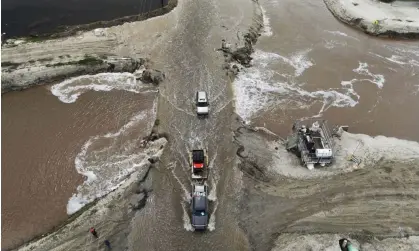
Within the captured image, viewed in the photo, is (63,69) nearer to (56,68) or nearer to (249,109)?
(56,68)

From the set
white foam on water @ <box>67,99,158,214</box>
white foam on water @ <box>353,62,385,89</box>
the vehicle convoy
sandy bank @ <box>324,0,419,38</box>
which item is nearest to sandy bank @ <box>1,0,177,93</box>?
white foam on water @ <box>67,99,158,214</box>

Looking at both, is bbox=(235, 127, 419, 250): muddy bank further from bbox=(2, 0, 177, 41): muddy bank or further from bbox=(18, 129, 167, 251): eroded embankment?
bbox=(2, 0, 177, 41): muddy bank

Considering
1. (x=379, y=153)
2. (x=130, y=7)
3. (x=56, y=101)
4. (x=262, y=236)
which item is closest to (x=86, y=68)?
(x=56, y=101)

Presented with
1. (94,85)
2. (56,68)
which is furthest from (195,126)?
(56,68)

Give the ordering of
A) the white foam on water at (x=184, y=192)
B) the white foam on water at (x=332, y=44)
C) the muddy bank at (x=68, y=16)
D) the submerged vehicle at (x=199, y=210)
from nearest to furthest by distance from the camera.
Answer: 1. the submerged vehicle at (x=199, y=210)
2. the white foam on water at (x=184, y=192)
3. the muddy bank at (x=68, y=16)
4. the white foam on water at (x=332, y=44)

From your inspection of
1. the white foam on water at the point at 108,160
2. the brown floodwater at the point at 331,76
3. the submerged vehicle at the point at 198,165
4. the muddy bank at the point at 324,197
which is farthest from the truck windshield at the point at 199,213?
the brown floodwater at the point at 331,76

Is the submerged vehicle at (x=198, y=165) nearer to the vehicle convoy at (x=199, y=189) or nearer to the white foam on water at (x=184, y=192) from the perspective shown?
the vehicle convoy at (x=199, y=189)
